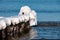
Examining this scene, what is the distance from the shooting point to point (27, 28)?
1842 centimetres

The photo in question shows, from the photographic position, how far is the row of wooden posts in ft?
40.8

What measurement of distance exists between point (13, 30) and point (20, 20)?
2.06m

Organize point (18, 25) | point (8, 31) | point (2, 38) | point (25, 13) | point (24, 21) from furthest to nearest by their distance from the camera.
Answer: point (25, 13) → point (24, 21) → point (18, 25) → point (8, 31) → point (2, 38)

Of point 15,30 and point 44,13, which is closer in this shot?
point 15,30

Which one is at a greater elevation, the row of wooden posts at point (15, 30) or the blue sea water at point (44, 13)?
the row of wooden posts at point (15, 30)

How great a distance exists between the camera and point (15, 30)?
50.2 ft

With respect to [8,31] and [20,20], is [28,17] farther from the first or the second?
[8,31]

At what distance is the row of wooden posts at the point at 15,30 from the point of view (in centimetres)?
1243

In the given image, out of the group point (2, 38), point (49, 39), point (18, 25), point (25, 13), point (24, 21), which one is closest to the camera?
point (2, 38)

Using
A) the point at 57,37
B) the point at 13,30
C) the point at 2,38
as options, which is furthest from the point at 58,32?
the point at 2,38

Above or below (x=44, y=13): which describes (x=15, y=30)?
above

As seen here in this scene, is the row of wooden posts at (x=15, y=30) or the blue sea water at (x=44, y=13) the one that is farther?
the blue sea water at (x=44, y=13)

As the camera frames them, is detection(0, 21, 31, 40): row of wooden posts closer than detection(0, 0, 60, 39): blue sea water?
Yes

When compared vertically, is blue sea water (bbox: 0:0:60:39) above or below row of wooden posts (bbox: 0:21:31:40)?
below
